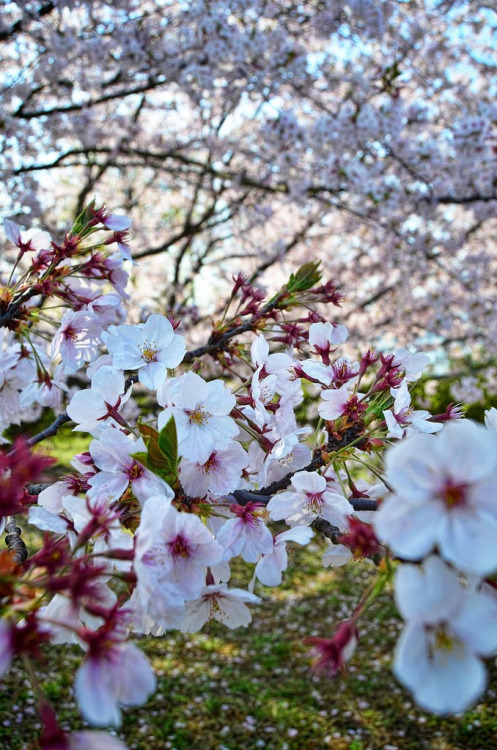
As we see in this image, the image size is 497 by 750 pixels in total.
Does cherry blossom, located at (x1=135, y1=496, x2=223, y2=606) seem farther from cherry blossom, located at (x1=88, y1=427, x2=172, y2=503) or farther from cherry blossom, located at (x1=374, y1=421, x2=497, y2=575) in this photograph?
cherry blossom, located at (x1=374, y1=421, x2=497, y2=575)

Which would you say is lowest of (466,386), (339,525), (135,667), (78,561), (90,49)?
(135,667)

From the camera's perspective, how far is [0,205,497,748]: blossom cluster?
615mm

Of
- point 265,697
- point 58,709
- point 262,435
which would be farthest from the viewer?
point 265,697

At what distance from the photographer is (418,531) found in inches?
24.5

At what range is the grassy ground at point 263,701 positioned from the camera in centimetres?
315

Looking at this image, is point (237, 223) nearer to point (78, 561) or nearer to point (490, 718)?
point (490, 718)

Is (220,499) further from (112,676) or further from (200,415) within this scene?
(112,676)

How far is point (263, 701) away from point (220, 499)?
3.03 m

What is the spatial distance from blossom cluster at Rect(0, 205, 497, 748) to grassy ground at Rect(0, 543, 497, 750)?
1876 millimetres

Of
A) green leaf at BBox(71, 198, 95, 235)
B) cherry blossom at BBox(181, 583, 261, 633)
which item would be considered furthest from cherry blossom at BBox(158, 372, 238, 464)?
green leaf at BBox(71, 198, 95, 235)

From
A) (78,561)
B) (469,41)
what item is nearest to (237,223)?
(469,41)

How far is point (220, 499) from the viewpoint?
43.0 inches

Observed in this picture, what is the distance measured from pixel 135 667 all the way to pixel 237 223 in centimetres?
635

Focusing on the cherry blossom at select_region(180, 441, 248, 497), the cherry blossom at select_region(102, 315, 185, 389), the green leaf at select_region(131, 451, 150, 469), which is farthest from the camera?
the cherry blossom at select_region(102, 315, 185, 389)
